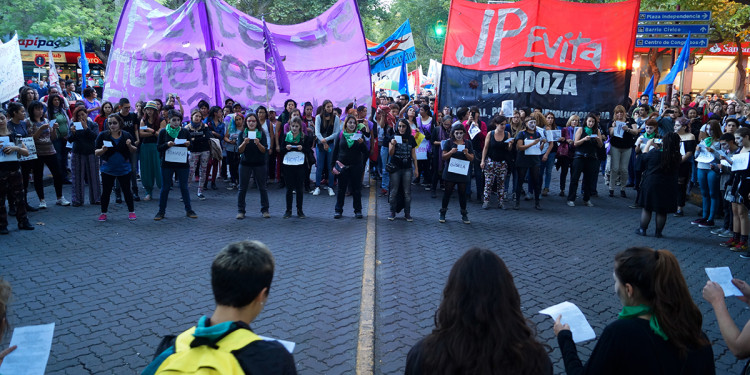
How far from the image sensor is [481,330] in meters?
2.19

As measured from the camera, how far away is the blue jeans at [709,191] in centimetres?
969

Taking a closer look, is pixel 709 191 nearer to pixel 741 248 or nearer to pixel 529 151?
pixel 741 248

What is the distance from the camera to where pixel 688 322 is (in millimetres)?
2564

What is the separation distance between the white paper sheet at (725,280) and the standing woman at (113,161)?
884cm

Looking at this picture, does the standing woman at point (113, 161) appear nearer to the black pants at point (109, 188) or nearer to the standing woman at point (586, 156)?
the black pants at point (109, 188)

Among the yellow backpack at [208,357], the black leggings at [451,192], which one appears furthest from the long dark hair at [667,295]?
the black leggings at [451,192]

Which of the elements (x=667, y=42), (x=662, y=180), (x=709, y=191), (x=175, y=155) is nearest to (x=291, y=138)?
(x=175, y=155)

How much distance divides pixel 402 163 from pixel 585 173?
14.1 feet

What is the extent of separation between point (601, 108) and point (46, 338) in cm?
1279

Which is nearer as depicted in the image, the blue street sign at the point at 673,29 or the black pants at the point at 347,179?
the black pants at the point at 347,179

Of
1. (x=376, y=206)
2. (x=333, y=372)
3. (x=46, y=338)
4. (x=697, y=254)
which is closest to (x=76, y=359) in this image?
(x=333, y=372)

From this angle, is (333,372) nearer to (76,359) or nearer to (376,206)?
(76,359)

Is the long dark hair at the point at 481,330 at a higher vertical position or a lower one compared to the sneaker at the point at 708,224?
higher

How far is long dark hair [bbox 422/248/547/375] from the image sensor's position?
7.02 ft
